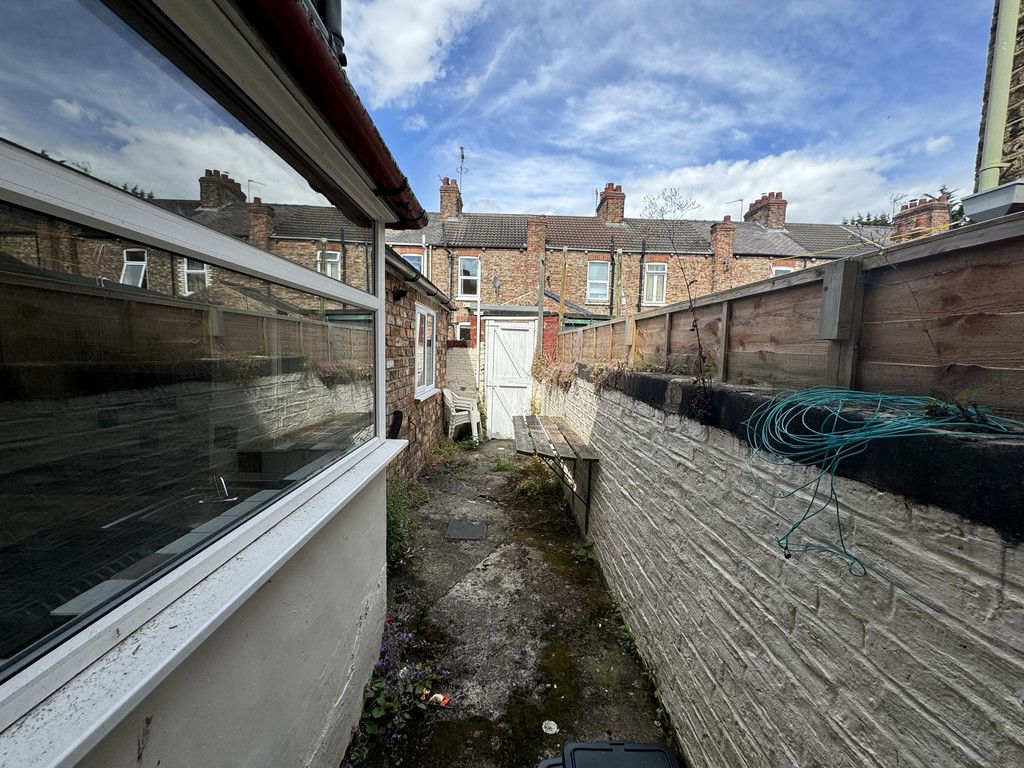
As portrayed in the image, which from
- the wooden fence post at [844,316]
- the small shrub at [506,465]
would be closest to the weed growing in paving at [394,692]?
the wooden fence post at [844,316]

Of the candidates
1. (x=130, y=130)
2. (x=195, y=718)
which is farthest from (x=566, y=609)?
(x=130, y=130)

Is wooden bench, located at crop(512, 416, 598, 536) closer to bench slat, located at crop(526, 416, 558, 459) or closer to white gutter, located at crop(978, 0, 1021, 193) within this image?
bench slat, located at crop(526, 416, 558, 459)

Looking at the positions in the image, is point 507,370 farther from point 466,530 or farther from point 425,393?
point 466,530

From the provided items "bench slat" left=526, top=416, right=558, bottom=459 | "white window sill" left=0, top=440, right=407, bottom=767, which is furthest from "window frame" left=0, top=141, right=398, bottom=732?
"bench slat" left=526, top=416, right=558, bottom=459

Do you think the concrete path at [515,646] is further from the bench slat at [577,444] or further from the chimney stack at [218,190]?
the chimney stack at [218,190]

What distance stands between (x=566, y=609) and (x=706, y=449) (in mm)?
2081

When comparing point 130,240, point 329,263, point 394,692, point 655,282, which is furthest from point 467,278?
point 130,240

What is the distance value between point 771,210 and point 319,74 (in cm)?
2010

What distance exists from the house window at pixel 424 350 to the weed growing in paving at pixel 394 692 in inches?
149

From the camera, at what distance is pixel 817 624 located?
1357 millimetres

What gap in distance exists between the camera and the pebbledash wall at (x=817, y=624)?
91 centimetres

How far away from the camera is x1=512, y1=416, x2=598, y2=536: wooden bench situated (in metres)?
4.50

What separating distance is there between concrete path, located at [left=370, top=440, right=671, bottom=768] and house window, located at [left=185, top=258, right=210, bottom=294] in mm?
2526

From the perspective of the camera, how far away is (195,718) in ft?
3.50
